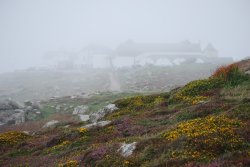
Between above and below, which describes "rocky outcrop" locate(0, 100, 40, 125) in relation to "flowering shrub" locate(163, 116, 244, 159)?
below

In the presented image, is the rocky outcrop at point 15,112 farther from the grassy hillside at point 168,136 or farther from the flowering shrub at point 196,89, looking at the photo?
the flowering shrub at point 196,89

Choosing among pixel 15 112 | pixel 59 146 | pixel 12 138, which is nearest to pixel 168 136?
pixel 59 146

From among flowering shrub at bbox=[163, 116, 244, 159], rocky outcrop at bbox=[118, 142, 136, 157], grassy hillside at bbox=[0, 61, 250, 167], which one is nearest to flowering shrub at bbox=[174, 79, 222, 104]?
grassy hillside at bbox=[0, 61, 250, 167]

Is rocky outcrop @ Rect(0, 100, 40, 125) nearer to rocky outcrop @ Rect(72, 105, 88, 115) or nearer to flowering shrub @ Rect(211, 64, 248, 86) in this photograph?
rocky outcrop @ Rect(72, 105, 88, 115)

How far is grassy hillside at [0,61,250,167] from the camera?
1016 cm

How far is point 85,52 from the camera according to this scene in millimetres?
190000

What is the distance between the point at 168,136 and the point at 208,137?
6.68ft

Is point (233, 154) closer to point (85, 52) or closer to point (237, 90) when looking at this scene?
point (237, 90)

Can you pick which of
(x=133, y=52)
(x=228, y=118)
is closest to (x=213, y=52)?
(x=133, y=52)

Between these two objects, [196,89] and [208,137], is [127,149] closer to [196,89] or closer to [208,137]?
[208,137]

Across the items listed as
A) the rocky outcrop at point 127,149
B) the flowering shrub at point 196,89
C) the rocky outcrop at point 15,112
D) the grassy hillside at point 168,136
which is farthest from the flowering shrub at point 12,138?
the rocky outcrop at point 15,112

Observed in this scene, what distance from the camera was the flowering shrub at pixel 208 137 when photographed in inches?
395

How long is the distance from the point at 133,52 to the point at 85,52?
45.3 m

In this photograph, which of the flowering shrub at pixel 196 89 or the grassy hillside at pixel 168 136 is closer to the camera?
the grassy hillside at pixel 168 136
